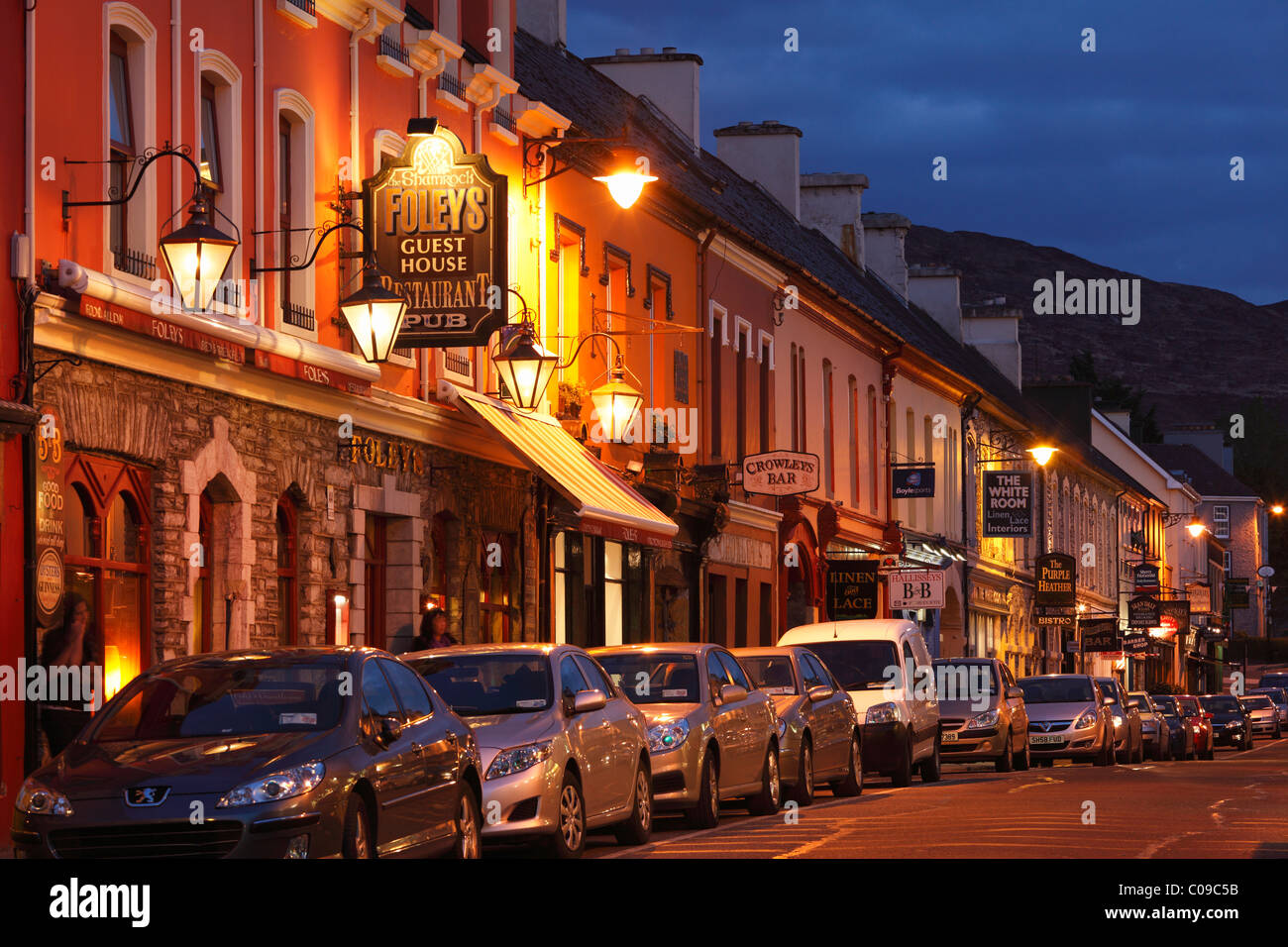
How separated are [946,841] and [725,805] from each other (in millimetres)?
6882

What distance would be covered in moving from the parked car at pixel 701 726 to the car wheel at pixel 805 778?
0.61 meters

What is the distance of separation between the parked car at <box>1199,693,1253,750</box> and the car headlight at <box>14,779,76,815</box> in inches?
1744

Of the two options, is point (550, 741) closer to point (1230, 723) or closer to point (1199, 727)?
point (1199, 727)

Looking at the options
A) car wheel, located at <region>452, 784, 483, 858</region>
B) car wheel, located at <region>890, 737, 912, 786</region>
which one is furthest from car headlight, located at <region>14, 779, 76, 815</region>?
car wheel, located at <region>890, 737, 912, 786</region>

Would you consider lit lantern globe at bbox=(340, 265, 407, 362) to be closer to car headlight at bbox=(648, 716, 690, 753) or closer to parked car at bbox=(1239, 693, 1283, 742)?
car headlight at bbox=(648, 716, 690, 753)

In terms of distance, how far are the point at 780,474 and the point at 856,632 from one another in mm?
7589

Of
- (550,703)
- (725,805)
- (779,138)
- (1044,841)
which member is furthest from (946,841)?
(779,138)

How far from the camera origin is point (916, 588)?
42.6 meters

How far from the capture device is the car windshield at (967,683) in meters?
32.8

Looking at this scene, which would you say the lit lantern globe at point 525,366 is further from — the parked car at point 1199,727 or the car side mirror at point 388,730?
the parked car at point 1199,727

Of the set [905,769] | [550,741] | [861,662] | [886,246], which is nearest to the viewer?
[550,741]

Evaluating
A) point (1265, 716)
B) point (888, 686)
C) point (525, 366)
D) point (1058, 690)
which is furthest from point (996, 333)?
Answer: point (525, 366)

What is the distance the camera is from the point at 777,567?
4072 centimetres

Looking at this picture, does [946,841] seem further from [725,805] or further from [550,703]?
[725,805]
